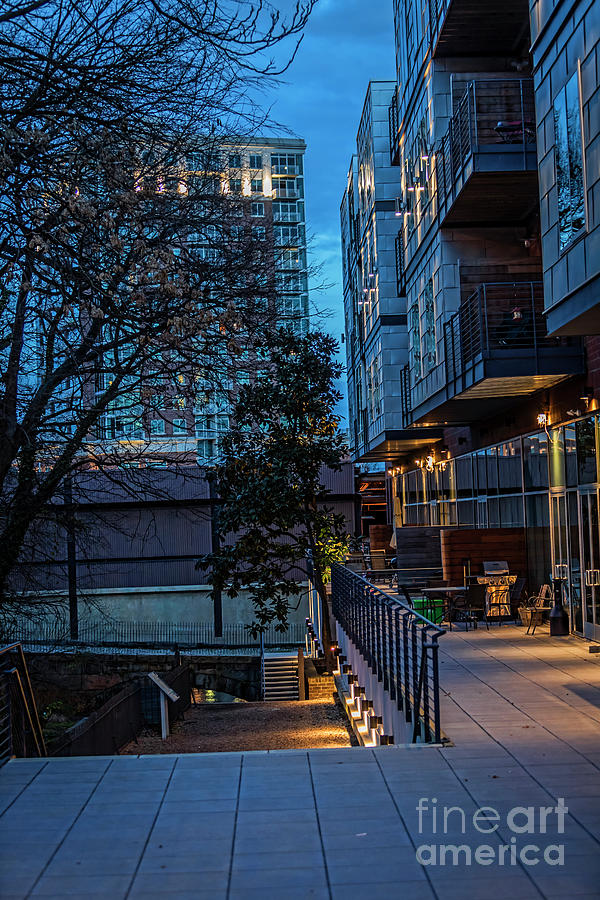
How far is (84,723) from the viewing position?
56.5 ft

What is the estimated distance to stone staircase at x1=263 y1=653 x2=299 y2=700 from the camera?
85.8 feet

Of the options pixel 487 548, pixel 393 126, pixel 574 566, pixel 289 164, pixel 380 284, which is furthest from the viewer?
pixel 289 164

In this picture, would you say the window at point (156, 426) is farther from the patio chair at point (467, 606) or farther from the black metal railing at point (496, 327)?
the patio chair at point (467, 606)

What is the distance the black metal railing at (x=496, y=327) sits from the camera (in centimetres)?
1541

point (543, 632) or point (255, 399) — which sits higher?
point (255, 399)

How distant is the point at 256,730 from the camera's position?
825 inches

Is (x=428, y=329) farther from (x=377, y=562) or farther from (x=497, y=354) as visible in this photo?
(x=377, y=562)

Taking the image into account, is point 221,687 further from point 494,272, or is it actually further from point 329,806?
point 329,806

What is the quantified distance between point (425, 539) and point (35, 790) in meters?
16.3

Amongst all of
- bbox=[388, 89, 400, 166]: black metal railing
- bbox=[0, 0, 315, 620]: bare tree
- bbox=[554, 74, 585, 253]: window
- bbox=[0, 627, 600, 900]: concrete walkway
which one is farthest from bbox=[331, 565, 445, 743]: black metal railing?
bbox=[388, 89, 400, 166]: black metal railing

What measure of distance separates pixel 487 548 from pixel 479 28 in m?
10.1

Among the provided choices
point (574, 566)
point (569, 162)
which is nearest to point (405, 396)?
point (574, 566)

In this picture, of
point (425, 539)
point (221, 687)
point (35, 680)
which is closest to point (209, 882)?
point (35, 680)

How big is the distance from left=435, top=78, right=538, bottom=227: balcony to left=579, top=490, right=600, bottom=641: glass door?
5699mm
